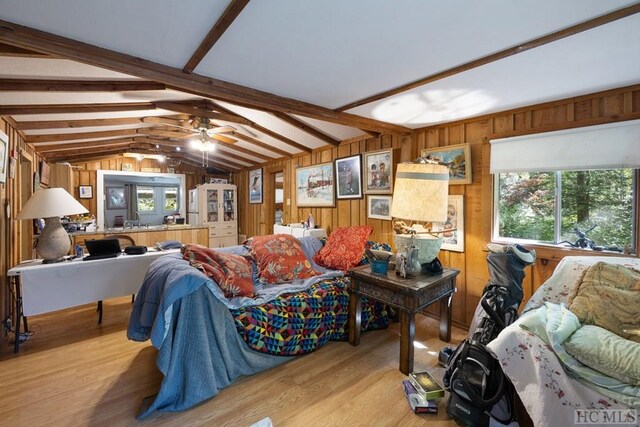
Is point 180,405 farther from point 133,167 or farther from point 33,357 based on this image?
point 133,167

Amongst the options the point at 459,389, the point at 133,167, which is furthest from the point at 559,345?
the point at 133,167

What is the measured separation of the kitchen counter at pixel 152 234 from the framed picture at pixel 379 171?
354 centimetres

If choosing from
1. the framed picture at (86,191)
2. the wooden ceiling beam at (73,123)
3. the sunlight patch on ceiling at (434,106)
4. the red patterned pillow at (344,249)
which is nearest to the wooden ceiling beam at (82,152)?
the framed picture at (86,191)

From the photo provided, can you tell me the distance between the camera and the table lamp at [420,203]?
211cm

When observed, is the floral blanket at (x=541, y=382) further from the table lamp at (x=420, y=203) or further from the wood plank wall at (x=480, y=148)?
the wood plank wall at (x=480, y=148)

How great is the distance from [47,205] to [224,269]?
1.70 metres

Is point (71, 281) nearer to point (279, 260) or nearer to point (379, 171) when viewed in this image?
point (279, 260)

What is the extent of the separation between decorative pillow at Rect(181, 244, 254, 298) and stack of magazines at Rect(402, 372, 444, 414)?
135 cm

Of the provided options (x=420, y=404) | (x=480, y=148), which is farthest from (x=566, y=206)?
(x=420, y=404)

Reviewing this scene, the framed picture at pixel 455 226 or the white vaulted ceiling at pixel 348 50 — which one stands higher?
the white vaulted ceiling at pixel 348 50

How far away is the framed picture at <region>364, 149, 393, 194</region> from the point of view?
3.39m

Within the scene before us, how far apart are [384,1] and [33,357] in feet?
11.6

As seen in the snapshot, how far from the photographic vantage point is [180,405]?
167cm

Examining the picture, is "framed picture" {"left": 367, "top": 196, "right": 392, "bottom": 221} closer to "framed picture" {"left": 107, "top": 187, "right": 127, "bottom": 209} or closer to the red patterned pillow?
the red patterned pillow
